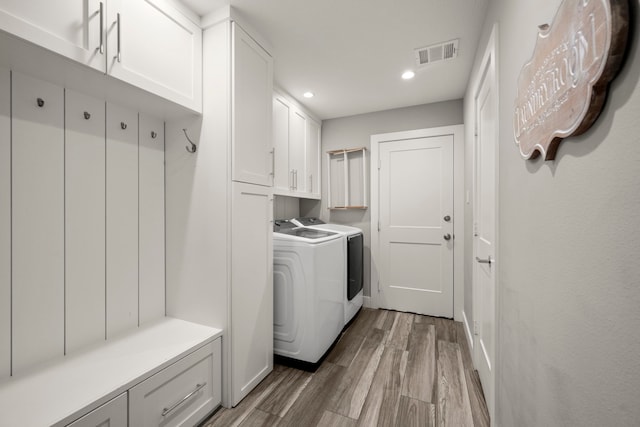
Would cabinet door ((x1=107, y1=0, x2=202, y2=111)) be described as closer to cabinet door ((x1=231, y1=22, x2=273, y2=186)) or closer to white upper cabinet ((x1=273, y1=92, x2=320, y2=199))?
cabinet door ((x1=231, y1=22, x2=273, y2=186))

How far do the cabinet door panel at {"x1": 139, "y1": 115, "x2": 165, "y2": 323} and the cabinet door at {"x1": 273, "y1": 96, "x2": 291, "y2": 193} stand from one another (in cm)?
99

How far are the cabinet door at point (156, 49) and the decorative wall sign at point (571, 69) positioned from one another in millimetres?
1631

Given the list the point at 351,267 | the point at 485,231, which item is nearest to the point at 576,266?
the point at 485,231

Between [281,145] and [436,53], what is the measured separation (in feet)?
4.96

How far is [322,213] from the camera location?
346cm

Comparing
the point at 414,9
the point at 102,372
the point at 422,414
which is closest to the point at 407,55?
the point at 414,9

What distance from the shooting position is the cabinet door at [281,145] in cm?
252

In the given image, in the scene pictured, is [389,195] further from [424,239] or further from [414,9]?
[414,9]

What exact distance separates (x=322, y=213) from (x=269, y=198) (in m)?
1.61

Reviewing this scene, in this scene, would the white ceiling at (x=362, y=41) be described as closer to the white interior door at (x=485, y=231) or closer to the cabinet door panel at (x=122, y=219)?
the white interior door at (x=485, y=231)

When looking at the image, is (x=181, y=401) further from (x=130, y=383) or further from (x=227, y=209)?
(x=227, y=209)

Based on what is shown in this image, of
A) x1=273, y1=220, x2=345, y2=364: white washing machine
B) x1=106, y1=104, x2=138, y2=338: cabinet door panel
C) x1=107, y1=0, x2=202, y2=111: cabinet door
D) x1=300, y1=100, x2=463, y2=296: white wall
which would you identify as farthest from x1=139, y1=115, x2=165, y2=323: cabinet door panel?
x1=300, y1=100, x2=463, y2=296: white wall

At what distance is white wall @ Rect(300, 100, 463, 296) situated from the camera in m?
2.97

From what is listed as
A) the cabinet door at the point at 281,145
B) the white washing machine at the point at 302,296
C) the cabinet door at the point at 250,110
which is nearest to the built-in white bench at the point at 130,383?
the white washing machine at the point at 302,296
